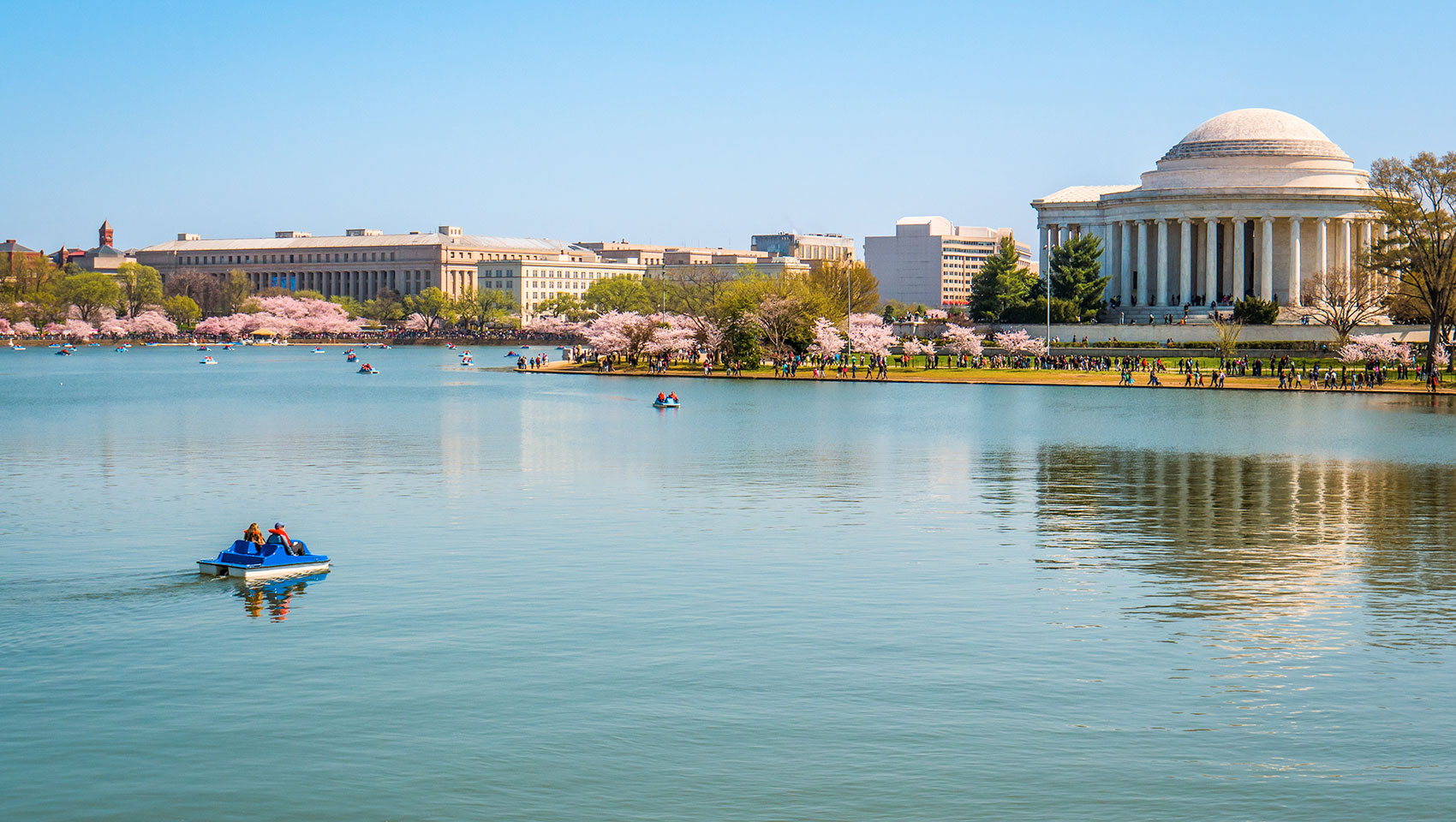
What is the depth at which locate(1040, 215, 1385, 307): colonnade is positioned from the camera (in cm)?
14212

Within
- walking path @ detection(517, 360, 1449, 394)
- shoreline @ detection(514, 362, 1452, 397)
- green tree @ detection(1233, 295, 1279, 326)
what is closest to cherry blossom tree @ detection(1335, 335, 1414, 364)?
walking path @ detection(517, 360, 1449, 394)

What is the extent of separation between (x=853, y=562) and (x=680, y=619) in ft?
23.2

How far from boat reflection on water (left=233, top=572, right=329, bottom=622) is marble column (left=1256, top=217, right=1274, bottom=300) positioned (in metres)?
125

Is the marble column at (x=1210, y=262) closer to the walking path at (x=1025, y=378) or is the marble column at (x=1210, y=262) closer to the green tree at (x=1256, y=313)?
the green tree at (x=1256, y=313)

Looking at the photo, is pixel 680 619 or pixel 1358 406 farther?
pixel 1358 406

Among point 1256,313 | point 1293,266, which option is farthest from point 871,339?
point 1293,266

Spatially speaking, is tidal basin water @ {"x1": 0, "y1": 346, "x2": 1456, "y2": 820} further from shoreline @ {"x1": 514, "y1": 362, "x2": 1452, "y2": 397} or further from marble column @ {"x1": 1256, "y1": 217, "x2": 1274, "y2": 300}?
marble column @ {"x1": 1256, "y1": 217, "x2": 1274, "y2": 300}

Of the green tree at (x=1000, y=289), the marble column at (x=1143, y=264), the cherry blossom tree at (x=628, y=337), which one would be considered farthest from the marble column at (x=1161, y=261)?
the cherry blossom tree at (x=628, y=337)

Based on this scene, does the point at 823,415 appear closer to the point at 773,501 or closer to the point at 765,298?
the point at 773,501

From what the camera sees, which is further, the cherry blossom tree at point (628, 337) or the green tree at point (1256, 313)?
the cherry blossom tree at point (628, 337)

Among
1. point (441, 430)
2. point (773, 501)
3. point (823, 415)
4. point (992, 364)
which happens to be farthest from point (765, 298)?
point (773, 501)

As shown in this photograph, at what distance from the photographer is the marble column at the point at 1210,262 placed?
468 feet

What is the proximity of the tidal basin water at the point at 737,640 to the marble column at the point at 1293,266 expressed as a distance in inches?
3561

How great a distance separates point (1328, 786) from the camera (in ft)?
60.3
